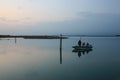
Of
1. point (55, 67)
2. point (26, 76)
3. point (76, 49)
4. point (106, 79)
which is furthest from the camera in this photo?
point (76, 49)

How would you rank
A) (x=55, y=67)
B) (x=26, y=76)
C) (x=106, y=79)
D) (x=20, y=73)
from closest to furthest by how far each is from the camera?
1. (x=106, y=79)
2. (x=26, y=76)
3. (x=20, y=73)
4. (x=55, y=67)

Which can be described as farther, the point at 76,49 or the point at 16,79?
the point at 76,49

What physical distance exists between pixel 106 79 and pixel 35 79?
496 cm

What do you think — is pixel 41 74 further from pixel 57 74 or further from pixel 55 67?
pixel 55 67

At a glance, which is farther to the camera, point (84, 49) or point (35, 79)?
point (84, 49)

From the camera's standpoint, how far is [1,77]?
67.9 feet

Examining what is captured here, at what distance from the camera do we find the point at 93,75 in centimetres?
2102

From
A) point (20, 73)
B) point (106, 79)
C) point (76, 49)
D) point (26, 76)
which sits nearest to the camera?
point (106, 79)

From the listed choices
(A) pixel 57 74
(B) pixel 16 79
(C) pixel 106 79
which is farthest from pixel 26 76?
(C) pixel 106 79

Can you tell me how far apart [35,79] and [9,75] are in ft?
8.47

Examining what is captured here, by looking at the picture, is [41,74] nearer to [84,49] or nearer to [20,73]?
[20,73]

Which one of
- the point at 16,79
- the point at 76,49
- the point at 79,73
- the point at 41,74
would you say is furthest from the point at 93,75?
the point at 76,49

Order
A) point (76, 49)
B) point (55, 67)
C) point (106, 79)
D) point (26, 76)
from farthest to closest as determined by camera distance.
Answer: point (76, 49) < point (55, 67) < point (26, 76) < point (106, 79)

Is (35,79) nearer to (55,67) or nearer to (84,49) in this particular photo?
(55,67)
